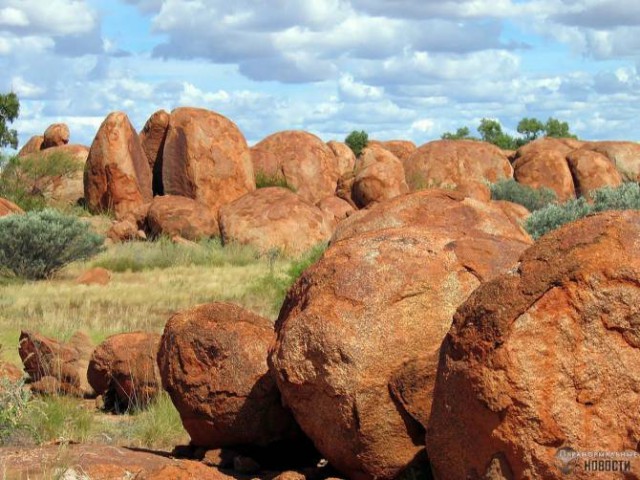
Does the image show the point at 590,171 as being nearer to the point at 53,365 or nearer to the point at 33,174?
the point at 33,174

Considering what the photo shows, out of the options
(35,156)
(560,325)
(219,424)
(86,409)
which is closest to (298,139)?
(35,156)

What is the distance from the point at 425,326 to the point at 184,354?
5.41 ft

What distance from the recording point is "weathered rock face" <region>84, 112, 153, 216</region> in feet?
82.5

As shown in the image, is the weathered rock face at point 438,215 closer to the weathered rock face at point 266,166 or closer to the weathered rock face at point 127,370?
the weathered rock face at point 127,370

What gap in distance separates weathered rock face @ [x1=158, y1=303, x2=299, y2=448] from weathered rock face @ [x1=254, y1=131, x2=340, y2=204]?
22.6 metres

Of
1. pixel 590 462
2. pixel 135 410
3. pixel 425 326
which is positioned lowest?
pixel 135 410

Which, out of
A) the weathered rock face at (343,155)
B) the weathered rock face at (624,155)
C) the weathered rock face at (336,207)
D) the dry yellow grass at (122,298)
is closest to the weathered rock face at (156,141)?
the weathered rock face at (336,207)

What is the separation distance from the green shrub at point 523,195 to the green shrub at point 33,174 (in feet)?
37.1

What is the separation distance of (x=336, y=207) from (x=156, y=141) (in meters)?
4.74

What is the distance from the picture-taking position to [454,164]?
3147 cm

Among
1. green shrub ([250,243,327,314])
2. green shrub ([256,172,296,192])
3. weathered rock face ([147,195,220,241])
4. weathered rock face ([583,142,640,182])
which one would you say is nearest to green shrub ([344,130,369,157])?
weathered rock face ([583,142,640,182])

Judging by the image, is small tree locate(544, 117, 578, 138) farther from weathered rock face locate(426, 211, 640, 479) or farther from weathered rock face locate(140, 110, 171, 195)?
weathered rock face locate(426, 211, 640, 479)

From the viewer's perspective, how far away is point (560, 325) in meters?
4.18

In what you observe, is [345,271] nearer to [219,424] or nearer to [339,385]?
[339,385]
